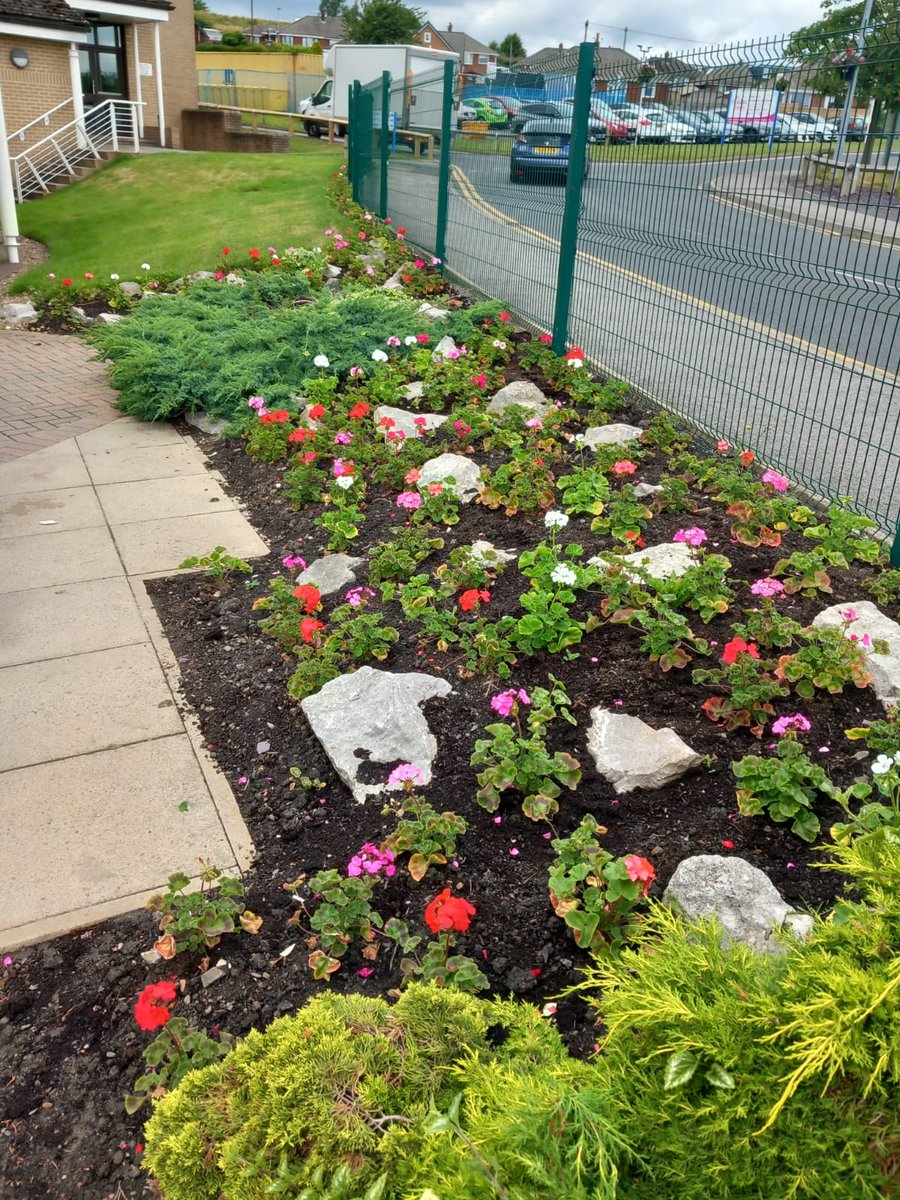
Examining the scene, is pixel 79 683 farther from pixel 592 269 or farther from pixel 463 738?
pixel 592 269

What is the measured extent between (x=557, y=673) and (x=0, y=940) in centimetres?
202

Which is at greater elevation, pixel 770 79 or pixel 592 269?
pixel 770 79

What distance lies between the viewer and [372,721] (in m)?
3.34

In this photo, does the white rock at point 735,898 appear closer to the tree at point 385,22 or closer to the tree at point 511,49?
the tree at point 385,22

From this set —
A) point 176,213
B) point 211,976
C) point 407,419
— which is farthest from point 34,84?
point 211,976

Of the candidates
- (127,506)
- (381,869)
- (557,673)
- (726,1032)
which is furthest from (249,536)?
(726,1032)

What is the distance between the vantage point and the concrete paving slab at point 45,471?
6141 mm

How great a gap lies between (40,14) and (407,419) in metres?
20.2

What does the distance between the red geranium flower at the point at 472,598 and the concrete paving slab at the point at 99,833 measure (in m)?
1.21

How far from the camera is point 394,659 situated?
151 inches

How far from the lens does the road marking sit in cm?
473

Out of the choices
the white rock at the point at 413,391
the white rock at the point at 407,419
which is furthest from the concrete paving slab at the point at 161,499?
the white rock at the point at 413,391

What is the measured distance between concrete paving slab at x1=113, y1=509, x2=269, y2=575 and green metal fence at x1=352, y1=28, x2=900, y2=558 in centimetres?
279

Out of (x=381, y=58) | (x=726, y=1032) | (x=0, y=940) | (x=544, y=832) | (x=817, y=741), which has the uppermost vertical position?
(x=381, y=58)
